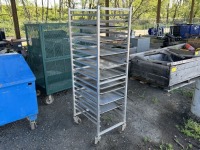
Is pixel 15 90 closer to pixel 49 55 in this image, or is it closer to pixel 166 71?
pixel 49 55

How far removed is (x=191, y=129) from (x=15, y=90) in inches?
113

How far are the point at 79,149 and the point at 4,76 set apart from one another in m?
1.50

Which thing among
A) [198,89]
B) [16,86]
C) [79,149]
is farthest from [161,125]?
[16,86]

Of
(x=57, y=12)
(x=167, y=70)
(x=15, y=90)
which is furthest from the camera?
(x=57, y=12)

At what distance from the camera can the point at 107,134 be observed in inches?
105

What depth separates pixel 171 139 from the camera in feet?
8.40

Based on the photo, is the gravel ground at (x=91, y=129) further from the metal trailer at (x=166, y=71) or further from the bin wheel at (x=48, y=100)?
the metal trailer at (x=166, y=71)

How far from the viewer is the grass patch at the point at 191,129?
2.63 m

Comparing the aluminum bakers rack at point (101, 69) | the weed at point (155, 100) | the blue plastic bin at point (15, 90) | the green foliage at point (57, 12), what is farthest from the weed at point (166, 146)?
the green foliage at point (57, 12)

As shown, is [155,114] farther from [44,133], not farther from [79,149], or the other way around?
[44,133]

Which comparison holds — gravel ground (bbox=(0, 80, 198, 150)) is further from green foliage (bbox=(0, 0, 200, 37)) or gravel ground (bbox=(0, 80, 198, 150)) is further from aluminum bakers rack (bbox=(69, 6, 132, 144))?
green foliage (bbox=(0, 0, 200, 37))

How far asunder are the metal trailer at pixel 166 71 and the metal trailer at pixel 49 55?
2.01m

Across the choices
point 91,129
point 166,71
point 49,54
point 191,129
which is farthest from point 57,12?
point 191,129

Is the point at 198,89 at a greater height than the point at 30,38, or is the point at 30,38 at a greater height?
the point at 30,38
